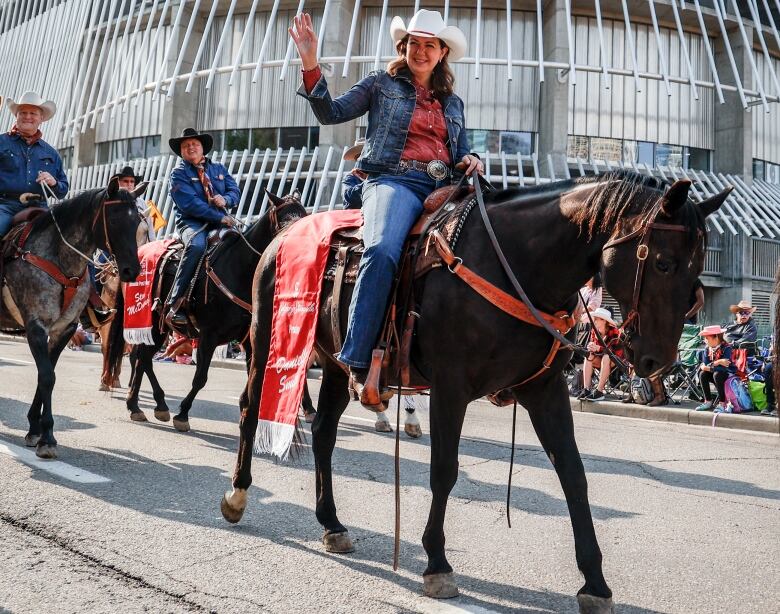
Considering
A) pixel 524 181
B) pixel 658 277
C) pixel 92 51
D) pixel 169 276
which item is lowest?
pixel 658 277

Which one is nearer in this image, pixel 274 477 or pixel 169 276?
pixel 274 477

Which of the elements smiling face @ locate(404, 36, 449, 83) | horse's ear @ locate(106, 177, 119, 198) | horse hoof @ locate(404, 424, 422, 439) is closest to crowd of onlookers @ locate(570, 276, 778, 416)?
horse hoof @ locate(404, 424, 422, 439)

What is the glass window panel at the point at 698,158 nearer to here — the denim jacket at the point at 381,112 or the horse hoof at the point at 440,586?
the denim jacket at the point at 381,112

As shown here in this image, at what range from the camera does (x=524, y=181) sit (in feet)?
81.5

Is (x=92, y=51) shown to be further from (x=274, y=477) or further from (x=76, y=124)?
(x=274, y=477)

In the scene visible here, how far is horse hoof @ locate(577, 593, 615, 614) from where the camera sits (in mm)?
3195

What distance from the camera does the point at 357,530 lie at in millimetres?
4559

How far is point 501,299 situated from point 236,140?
26.5 metres

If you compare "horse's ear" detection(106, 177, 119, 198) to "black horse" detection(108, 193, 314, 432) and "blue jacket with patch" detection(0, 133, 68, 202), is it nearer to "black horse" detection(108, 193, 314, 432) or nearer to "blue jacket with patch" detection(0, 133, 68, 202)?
"blue jacket with patch" detection(0, 133, 68, 202)

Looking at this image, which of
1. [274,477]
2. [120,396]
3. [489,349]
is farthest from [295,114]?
[489,349]

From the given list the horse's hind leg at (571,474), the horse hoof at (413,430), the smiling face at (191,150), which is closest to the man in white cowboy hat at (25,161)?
the smiling face at (191,150)

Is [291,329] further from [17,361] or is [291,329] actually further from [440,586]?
[17,361]

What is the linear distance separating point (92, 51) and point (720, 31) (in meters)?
24.5

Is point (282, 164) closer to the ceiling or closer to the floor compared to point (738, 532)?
closer to the ceiling
